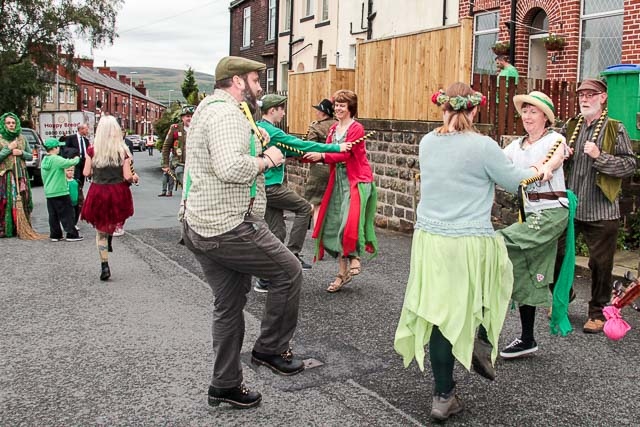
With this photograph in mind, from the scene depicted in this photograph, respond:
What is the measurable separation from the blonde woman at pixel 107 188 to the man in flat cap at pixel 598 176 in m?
5.06

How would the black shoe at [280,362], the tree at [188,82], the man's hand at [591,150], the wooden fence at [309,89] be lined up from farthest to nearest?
the tree at [188,82]
the wooden fence at [309,89]
the man's hand at [591,150]
the black shoe at [280,362]

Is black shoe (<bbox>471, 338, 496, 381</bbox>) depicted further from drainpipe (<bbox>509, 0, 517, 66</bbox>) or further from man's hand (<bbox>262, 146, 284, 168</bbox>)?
drainpipe (<bbox>509, 0, 517, 66</bbox>)

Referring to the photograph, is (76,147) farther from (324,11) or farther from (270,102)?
(324,11)

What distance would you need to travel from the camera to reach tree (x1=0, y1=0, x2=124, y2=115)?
118 ft

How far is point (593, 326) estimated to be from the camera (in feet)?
19.8

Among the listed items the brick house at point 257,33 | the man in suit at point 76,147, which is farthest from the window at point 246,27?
the man in suit at point 76,147

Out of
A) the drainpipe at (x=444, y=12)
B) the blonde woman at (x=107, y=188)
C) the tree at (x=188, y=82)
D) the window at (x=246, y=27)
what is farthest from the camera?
the tree at (x=188, y=82)

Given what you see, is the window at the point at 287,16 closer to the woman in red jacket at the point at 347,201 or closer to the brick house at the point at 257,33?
the brick house at the point at 257,33

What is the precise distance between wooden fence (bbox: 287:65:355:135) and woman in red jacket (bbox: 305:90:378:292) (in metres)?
8.59

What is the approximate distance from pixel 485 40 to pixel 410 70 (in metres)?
5.49

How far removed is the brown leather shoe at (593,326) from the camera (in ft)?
19.7

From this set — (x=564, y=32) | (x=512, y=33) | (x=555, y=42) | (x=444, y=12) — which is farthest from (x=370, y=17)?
(x=555, y=42)

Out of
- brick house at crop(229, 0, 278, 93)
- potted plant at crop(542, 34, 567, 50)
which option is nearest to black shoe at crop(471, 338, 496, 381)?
potted plant at crop(542, 34, 567, 50)

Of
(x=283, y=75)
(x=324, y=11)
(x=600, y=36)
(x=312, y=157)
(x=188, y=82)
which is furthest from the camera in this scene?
(x=188, y=82)
